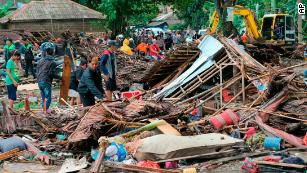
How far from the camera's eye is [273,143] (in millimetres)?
10461

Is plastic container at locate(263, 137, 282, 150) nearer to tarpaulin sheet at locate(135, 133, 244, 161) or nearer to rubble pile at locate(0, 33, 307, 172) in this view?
rubble pile at locate(0, 33, 307, 172)

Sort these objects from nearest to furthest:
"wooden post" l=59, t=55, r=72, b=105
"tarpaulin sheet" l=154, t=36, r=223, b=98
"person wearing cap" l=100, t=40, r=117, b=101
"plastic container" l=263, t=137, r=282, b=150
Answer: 1. "plastic container" l=263, t=137, r=282, b=150
2. "person wearing cap" l=100, t=40, r=117, b=101
3. "tarpaulin sheet" l=154, t=36, r=223, b=98
4. "wooden post" l=59, t=55, r=72, b=105

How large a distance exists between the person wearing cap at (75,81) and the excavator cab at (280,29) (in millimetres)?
22019

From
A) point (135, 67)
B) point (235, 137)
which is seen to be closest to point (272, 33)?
point (135, 67)

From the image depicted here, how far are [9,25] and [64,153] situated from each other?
32113mm

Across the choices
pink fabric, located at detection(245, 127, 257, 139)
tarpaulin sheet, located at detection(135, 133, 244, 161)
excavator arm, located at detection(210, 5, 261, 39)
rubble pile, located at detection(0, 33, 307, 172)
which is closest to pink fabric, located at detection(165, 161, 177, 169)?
rubble pile, located at detection(0, 33, 307, 172)

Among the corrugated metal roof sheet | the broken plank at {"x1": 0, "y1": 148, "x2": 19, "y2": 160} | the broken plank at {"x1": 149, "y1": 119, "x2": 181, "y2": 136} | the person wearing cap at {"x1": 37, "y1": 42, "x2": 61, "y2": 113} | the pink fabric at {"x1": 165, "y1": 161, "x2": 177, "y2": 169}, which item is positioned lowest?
the broken plank at {"x1": 0, "y1": 148, "x2": 19, "y2": 160}

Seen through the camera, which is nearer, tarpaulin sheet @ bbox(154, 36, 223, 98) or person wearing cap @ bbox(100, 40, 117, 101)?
person wearing cap @ bbox(100, 40, 117, 101)

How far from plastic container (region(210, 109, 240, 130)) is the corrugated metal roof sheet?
2996cm

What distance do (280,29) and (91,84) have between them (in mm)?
25699

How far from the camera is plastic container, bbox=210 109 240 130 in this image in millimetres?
11695

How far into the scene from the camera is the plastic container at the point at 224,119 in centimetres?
1170

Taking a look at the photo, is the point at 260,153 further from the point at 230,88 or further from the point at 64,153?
the point at 230,88

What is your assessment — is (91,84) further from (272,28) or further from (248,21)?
(272,28)
